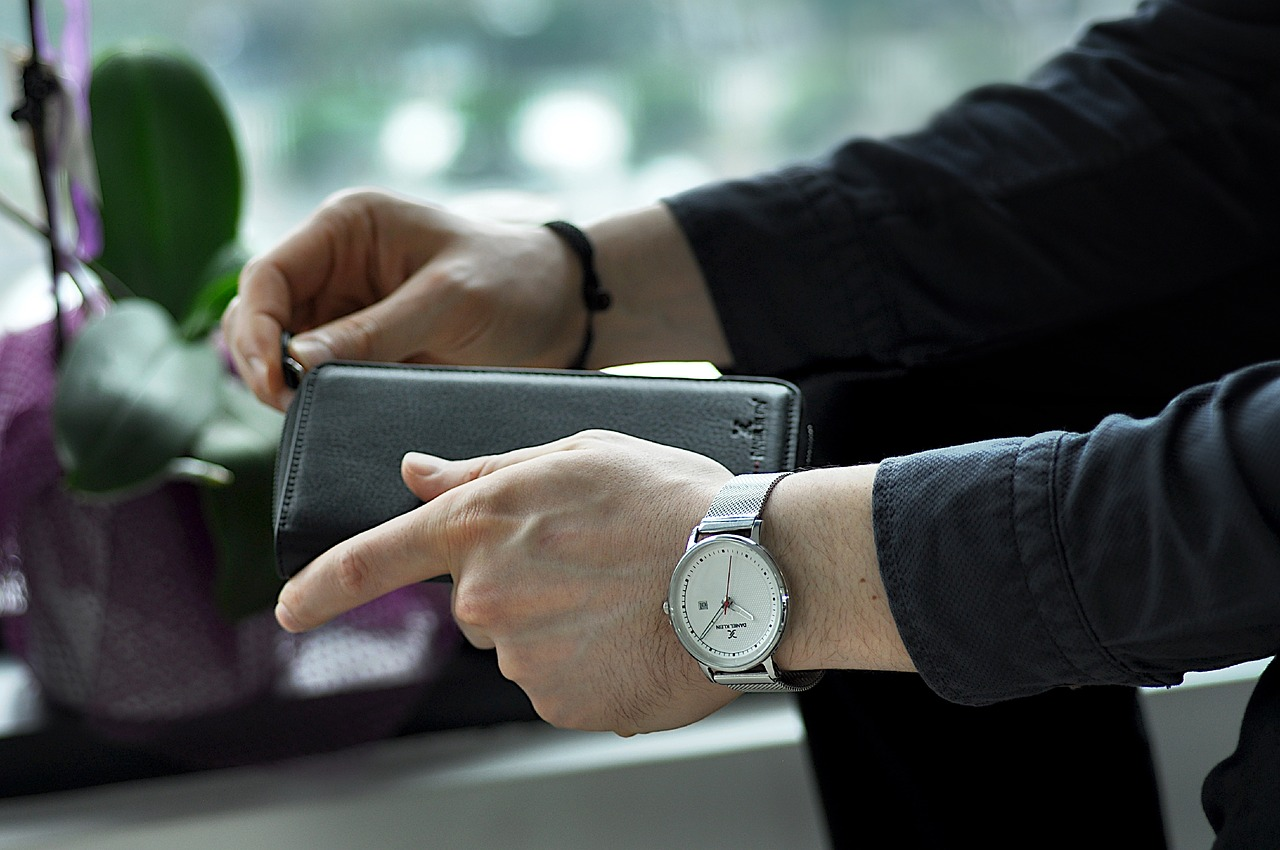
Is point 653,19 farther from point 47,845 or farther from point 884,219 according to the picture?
point 47,845

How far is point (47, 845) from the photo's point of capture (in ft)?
2.59

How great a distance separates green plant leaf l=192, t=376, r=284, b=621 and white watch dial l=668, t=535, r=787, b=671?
34cm

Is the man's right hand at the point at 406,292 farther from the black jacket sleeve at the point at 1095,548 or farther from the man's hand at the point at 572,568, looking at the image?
the black jacket sleeve at the point at 1095,548

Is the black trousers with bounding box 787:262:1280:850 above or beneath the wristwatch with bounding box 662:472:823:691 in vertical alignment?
beneath

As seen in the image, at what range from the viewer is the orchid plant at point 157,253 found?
657 mm

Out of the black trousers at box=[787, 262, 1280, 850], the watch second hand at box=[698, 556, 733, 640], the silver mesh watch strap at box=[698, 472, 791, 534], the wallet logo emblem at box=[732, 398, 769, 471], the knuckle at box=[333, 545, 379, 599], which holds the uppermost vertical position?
the silver mesh watch strap at box=[698, 472, 791, 534]

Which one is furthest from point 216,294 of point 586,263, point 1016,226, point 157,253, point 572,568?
point 1016,226

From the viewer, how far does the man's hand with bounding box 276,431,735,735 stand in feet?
1.58

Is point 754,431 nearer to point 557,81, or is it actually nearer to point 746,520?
point 746,520

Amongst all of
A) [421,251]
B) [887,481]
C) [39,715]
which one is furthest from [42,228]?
[887,481]

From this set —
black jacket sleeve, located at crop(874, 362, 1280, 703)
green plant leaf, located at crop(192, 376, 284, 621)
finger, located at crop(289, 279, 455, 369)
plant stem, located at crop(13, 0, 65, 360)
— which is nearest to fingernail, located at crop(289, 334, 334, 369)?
finger, located at crop(289, 279, 455, 369)

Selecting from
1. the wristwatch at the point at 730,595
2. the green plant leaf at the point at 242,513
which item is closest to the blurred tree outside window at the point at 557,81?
the green plant leaf at the point at 242,513

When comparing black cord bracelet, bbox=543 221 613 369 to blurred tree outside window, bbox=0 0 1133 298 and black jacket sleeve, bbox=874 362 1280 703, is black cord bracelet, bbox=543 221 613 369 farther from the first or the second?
black jacket sleeve, bbox=874 362 1280 703

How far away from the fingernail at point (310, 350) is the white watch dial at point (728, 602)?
Result: 27 centimetres
